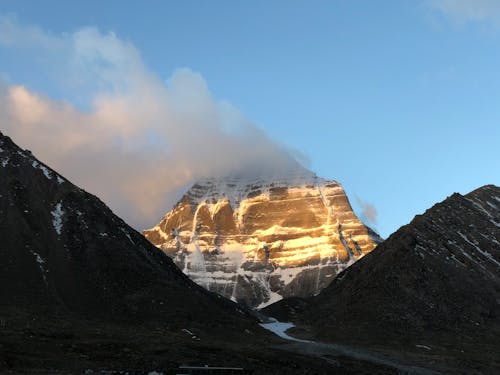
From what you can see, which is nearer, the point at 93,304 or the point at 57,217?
the point at 93,304

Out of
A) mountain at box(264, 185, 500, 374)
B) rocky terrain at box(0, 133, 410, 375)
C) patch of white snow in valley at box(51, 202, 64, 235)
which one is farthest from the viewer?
patch of white snow in valley at box(51, 202, 64, 235)

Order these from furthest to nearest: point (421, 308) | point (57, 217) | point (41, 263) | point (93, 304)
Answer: point (57, 217) < point (421, 308) < point (41, 263) < point (93, 304)

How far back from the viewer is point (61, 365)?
7506 centimetres

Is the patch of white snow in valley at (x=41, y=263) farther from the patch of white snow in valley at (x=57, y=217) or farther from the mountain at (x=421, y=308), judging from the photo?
the mountain at (x=421, y=308)

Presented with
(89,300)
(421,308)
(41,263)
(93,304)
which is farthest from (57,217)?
(421,308)

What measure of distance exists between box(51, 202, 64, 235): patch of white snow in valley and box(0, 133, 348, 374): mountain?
0.30 m

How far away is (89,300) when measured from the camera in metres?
142

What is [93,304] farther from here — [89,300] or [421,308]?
[421,308]

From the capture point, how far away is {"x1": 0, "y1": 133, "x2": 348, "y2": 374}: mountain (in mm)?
88594

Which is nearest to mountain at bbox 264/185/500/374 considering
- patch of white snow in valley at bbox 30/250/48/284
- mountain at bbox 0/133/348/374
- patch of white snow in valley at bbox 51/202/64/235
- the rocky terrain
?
the rocky terrain

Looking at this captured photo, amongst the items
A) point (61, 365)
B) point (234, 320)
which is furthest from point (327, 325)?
point (61, 365)

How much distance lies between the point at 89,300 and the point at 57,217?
125ft

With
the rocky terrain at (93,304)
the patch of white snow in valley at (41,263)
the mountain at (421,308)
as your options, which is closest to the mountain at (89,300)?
the rocky terrain at (93,304)

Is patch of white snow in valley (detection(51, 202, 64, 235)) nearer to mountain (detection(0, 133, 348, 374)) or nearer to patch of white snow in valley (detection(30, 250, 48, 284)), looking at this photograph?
mountain (detection(0, 133, 348, 374))
